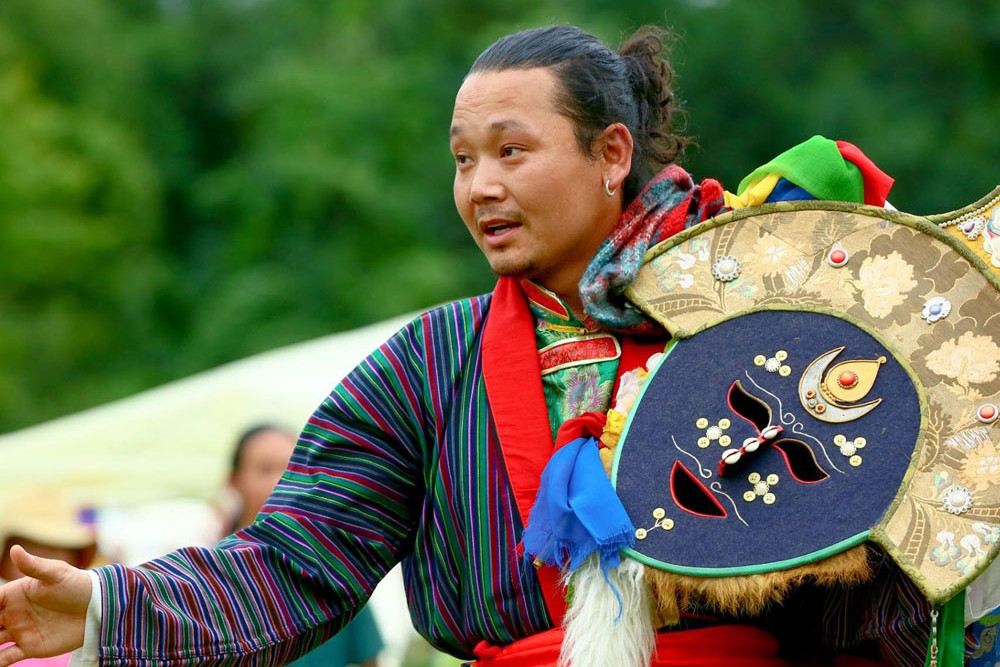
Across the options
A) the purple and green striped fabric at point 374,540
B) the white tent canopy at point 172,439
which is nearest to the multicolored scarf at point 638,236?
the purple and green striped fabric at point 374,540

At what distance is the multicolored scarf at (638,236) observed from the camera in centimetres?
270

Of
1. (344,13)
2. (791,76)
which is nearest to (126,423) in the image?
(791,76)

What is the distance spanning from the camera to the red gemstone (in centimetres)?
248

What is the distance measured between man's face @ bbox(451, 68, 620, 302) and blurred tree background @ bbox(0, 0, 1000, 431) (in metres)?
14.3

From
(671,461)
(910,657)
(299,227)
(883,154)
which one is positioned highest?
(299,227)

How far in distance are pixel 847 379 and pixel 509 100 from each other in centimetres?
75

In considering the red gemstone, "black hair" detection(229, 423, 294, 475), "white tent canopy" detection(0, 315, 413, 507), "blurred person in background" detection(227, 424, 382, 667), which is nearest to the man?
the red gemstone

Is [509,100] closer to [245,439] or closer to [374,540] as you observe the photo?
[374,540]

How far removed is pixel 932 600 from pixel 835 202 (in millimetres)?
676

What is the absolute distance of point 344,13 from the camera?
25.3 metres

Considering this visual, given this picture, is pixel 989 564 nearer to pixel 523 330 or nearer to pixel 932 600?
pixel 932 600

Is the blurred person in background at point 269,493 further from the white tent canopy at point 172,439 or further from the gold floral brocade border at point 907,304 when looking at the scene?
the gold floral brocade border at point 907,304

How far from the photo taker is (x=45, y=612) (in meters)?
2.58

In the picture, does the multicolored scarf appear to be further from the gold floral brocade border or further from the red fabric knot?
the red fabric knot
